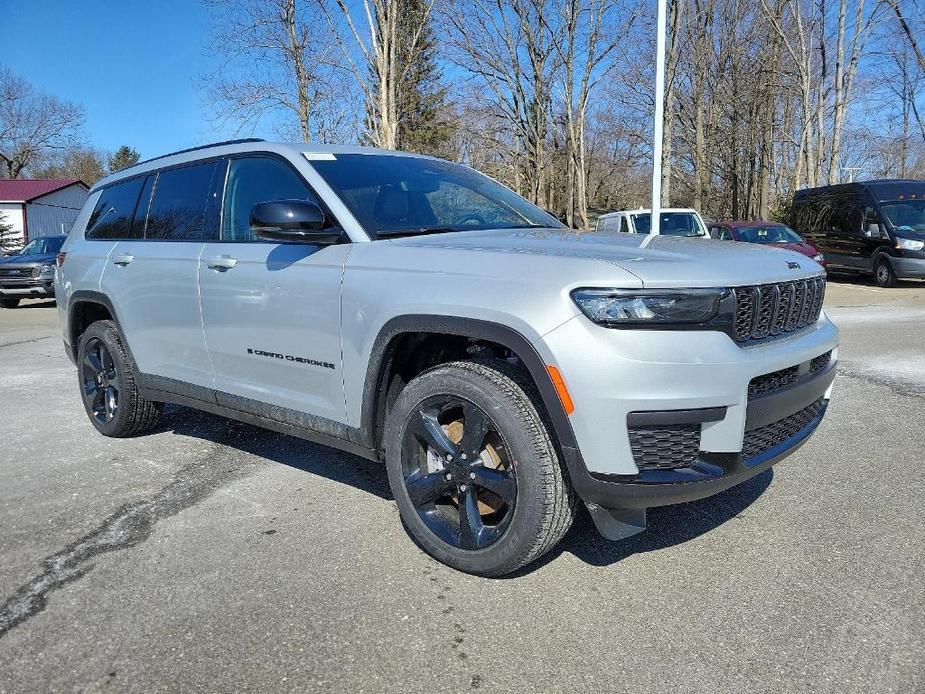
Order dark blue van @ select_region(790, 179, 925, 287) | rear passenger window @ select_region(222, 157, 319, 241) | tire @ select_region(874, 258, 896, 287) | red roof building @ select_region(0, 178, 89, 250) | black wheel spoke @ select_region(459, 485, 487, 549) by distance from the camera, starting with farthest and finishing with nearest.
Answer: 1. red roof building @ select_region(0, 178, 89, 250)
2. tire @ select_region(874, 258, 896, 287)
3. dark blue van @ select_region(790, 179, 925, 287)
4. rear passenger window @ select_region(222, 157, 319, 241)
5. black wheel spoke @ select_region(459, 485, 487, 549)

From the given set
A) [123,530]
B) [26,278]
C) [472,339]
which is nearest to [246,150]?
[472,339]

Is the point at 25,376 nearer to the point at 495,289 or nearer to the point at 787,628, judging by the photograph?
the point at 495,289

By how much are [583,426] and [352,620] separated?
42.4 inches

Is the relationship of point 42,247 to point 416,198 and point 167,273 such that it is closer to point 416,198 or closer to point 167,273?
point 167,273

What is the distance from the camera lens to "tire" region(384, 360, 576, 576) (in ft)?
8.82

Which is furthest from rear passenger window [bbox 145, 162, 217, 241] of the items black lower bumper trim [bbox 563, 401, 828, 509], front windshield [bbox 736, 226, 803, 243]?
front windshield [bbox 736, 226, 803, 243]

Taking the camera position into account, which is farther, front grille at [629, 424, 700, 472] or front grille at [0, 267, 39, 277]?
front grille at [0, 267, 39, 277]

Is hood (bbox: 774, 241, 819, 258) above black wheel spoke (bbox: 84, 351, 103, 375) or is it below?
above

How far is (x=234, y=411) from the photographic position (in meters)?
3.97

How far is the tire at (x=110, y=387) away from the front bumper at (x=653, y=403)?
3.31 m

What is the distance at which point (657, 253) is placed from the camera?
9.20 ft

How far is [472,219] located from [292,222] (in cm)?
102

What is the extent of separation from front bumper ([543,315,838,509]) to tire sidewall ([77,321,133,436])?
329 centimetres

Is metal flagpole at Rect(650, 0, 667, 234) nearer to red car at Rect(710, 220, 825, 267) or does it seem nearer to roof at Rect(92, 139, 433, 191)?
red car at Rect(710, 220, 825, 267)
